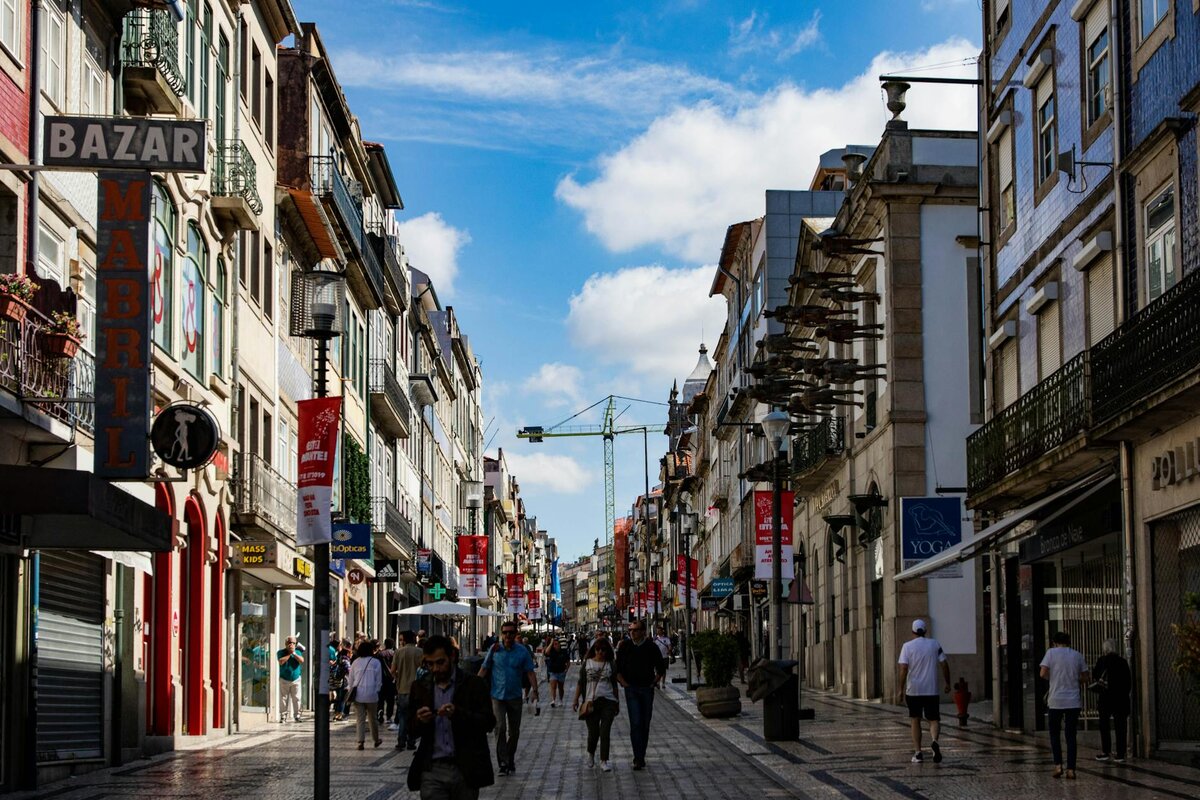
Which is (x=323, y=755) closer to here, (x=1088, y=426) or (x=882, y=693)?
(x=1088, y=426)

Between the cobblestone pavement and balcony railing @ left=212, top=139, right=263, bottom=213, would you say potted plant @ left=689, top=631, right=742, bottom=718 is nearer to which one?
the cobblestone pavement

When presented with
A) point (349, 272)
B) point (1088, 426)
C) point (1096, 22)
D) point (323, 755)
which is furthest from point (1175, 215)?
point (349, 272)

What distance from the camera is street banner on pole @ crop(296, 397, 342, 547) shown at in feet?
48.1

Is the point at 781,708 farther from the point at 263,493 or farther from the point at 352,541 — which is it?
the point at 352,541

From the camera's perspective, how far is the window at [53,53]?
19750mm

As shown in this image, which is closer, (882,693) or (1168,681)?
(1168,681)

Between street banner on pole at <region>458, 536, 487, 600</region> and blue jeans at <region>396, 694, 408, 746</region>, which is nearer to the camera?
blue jeans at <region>396, 694, 408, 746</region>

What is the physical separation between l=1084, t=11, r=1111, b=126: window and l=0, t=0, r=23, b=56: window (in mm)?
12935

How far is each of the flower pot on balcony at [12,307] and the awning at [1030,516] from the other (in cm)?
1247

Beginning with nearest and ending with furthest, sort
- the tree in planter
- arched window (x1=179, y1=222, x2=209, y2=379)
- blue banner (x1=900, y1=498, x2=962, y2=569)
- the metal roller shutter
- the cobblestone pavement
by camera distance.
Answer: the tree in planter, the cobblestone pavement, the metal roller shutter, arched window (x1=179, y1=222, x2=209, y2=379), blue banner (x1=900, y1=498, x2=962, y2=569)

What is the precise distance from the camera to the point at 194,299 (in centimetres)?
2770

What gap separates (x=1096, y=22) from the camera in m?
23.4

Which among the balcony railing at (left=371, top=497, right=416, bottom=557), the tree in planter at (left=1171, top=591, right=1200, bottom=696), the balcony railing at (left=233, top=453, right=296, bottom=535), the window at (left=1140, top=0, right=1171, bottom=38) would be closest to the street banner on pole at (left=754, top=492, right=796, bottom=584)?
the balcony railing at (left=233, top=453, right=296, bottom=535)

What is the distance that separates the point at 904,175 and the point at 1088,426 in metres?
15.8
